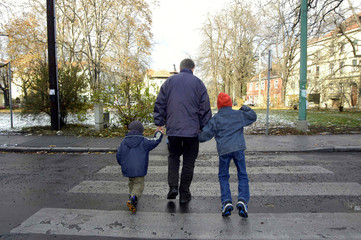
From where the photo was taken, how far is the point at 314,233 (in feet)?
8.63

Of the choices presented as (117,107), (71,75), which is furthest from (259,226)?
(71,75)

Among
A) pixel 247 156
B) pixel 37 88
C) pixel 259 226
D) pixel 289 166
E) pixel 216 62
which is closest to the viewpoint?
pixel 259 226

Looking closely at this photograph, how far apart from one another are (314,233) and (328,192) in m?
1.51

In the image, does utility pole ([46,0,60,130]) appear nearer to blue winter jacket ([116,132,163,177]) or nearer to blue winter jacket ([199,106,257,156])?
blue winter jacket ([116,132,163,177])

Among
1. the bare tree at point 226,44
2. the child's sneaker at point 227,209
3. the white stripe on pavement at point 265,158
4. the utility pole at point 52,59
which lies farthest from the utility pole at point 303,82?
the bare tree at point 226,44

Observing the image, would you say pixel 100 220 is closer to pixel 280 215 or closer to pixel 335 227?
pixel 280 215

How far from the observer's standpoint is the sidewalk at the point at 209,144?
7.30 meters

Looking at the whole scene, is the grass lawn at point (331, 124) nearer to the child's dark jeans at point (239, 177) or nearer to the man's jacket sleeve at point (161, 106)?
the child's dark jeans at point (239, 177)

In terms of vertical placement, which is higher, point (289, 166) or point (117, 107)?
point (117, 107)

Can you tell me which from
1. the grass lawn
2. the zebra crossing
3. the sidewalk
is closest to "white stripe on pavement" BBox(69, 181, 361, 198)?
the zebra crossing

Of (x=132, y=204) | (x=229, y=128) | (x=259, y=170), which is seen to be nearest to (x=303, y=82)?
(x=259, y=170)

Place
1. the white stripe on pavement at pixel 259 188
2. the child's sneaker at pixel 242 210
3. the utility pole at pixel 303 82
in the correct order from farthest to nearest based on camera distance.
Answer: the utility pole at pixel 303 82
the white stripe on pavement at pixel 259 188
the child's sneaker at pixel 242 210

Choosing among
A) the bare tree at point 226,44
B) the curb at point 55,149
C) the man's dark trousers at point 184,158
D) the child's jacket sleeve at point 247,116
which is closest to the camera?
the child's jacket sleeve at point 247,116

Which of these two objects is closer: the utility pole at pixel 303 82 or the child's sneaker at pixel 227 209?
the child's sneaker at pixel 227 209
